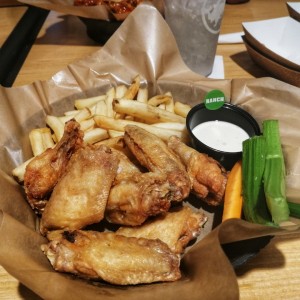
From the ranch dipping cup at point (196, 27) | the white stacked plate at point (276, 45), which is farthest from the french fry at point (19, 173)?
the white stacked plate at point (276, 45)

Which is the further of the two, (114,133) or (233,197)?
(114,133)

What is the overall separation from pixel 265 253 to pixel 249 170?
34 centimetres

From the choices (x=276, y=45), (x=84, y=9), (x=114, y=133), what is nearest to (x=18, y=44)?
(x=84, y=9)

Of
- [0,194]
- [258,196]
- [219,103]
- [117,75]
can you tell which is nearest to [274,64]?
[219,103]

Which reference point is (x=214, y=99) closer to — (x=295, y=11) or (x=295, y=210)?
(x=295, y=210)

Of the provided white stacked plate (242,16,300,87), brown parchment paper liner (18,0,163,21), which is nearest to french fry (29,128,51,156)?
brown parchment paper liner (18,0,163,21)

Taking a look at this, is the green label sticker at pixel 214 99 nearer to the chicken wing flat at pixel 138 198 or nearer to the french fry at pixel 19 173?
the chicken wing flat at pixel 138 198

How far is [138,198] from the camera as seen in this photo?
4.31 feet

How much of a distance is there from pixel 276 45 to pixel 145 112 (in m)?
1.33

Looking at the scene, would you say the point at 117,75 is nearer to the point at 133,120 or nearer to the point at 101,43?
the point at 133,120

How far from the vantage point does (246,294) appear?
Result: 1.28 meters

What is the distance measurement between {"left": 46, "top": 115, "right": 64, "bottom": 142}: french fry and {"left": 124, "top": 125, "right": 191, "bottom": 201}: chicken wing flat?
0.39 meters

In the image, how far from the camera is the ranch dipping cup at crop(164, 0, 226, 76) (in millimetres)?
2184

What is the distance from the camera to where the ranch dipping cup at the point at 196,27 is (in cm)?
218
